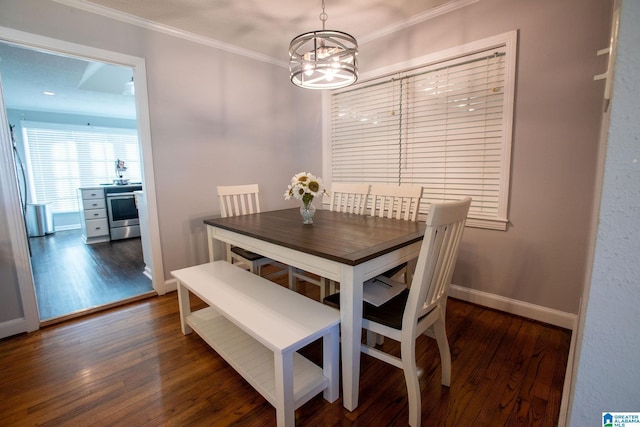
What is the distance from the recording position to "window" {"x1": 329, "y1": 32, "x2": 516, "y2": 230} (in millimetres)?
2209

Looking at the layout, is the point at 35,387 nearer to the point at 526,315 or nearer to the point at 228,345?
the point at 228,345

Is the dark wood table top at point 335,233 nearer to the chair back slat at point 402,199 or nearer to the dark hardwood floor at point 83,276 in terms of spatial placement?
the chair back slat at point 402,199

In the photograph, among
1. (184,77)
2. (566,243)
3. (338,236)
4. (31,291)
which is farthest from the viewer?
(184,77)

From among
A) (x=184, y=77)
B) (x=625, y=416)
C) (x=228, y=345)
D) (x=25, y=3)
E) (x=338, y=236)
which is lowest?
(x=228, y=345)

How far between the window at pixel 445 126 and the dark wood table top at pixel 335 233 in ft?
2.60

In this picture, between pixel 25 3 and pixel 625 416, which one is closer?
pixel 625 416

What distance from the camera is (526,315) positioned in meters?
2.22

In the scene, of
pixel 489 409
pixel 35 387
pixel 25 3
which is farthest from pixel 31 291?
pixel 489 409

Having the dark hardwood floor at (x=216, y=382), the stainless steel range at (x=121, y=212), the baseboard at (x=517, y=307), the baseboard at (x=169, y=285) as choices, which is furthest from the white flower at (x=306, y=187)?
the stainless steel range at (x=121, y=212)

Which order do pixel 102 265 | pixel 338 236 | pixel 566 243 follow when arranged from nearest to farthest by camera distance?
pixel 338 236 < pixel 566 243 < pixel 102 265

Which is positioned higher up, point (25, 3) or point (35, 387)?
point (25, 3)

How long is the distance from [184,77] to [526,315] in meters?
3.76

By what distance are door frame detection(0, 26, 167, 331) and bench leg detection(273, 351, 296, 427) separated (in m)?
2.09

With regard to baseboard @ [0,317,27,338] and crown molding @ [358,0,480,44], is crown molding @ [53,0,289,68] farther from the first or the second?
baseboard @ [0,317,27,338]
